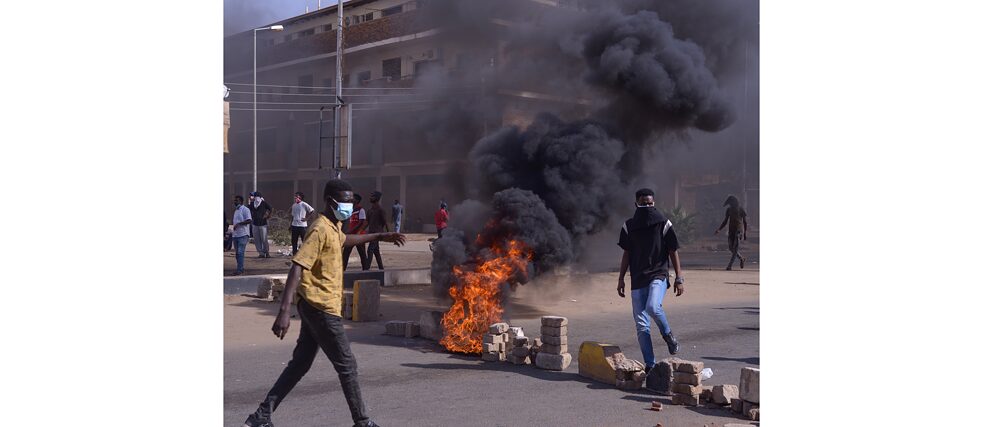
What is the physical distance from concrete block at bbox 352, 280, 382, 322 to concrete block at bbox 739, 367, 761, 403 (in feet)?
15.4

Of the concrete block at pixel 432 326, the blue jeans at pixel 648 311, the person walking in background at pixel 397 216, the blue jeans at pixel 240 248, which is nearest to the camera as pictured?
the blue jeans at pixel 648 311

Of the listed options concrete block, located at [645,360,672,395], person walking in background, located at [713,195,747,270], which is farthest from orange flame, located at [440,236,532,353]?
person walking in background, located at [713,195,747,270]

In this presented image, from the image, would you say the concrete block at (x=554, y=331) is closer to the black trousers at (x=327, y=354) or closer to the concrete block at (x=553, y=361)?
the concrete block at (x=553, y=361)

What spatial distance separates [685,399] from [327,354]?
2.36 m

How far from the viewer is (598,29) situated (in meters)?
9.62

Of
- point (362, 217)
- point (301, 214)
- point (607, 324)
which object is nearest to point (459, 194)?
point (362, 217)

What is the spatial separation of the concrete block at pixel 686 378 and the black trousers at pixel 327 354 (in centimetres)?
209

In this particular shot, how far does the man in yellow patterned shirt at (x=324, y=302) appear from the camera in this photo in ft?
14.1

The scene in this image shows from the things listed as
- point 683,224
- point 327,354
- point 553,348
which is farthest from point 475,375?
point 683,224

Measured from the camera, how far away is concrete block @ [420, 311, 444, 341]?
7.38 m

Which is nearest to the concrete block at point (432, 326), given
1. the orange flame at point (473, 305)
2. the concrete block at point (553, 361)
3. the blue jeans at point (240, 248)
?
the orange flame at point (473, 305)

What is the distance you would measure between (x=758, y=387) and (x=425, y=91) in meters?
7.03

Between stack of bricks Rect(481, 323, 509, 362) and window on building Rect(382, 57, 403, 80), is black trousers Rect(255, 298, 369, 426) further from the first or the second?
window on building Rect(382, 57, 403, 80)

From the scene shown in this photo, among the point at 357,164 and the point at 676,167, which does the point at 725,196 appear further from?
the point at 357,164
